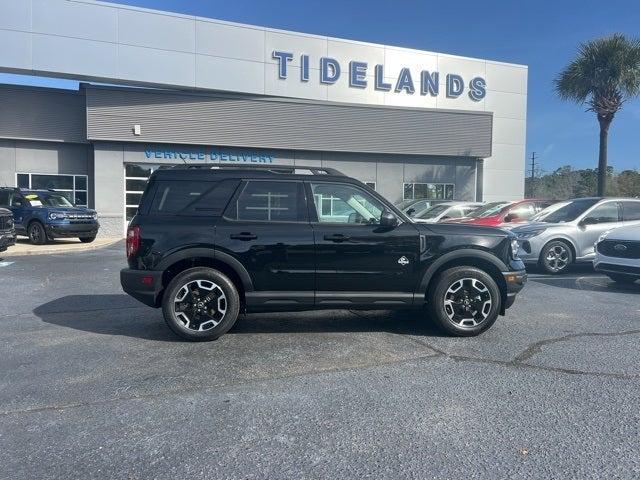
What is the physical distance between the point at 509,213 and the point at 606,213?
2465 millimetres

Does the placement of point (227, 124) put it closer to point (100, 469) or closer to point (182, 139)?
point (182, 139)

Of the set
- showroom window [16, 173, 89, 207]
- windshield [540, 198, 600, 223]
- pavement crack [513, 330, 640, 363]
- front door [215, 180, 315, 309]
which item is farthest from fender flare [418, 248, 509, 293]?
showroom window [16, 173, 89, 207]

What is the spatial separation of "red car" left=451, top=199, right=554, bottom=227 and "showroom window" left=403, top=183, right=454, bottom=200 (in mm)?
11703

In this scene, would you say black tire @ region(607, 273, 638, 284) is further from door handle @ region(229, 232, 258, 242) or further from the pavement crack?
door handle @ region(229, 232, 258, 242)

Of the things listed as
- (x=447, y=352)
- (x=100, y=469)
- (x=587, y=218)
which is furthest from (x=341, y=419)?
(x=587, y=218)

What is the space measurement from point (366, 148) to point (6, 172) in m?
15.4

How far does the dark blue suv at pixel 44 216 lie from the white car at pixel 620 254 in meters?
14.2

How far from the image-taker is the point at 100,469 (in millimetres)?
3062

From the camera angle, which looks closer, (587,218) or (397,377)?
(397,377)

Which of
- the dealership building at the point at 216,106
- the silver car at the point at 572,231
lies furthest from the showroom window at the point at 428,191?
the silver car at the point at 572,231

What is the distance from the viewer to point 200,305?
5.60 metres

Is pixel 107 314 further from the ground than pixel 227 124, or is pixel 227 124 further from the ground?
pixel 227 124

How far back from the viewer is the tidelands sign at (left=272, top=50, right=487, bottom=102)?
→ 24.2 metres

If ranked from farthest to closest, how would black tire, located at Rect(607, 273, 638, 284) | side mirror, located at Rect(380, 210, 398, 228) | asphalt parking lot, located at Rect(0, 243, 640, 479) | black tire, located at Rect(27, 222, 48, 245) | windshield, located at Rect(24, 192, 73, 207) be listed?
windshield, located at Rect(24, 192, 73, 207), black tire, located at Rect(27, 222, 48, 245), black tire, located at Rect(607, 273, 638, 284), side mirror, located at Rect(380, 210, 398, 228), asphalt parking lot, located at Rect(0, 243, 640, 479)
